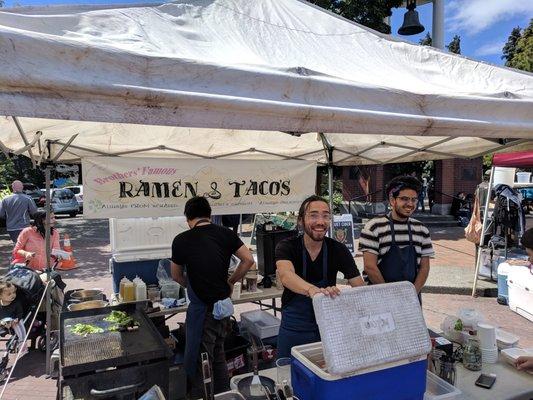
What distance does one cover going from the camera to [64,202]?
20.8 metres

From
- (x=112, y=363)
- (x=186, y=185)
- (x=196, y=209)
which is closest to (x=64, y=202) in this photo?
(x=186, y=185)

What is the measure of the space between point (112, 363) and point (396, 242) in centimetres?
201

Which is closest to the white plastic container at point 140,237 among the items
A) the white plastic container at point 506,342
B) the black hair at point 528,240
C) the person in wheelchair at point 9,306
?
the person in wheelchair at point 9,306

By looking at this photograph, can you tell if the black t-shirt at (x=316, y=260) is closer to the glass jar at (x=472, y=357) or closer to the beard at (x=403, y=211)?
the beard at (x=403, y=211)

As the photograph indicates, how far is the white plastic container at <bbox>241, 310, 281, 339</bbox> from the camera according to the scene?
4543mm

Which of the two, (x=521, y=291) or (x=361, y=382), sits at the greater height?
(x=361, y=382)

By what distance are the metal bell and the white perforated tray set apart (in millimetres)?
5859

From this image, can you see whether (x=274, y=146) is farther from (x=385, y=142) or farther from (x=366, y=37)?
(x=366, y=37)

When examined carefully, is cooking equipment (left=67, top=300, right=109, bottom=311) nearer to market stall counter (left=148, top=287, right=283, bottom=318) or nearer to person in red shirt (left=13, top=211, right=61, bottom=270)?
market stall counter (left=148, top=287, right=283, bottom=318)

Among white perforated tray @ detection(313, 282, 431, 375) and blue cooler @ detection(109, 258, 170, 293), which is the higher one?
white perforated tray @ detection(313, 282, 431, 375)

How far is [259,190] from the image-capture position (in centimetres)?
498

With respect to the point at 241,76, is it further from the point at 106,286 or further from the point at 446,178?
the point at 446,178

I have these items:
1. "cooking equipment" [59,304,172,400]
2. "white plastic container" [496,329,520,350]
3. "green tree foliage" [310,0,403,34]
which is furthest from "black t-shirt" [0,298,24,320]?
"green tree foliage" [310,0,403,34]

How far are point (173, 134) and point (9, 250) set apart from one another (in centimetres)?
1048
